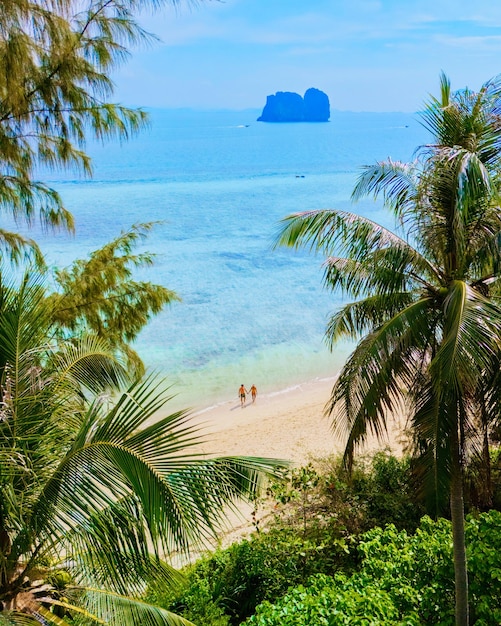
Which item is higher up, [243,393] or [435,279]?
[435,279]

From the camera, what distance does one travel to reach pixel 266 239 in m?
49.1

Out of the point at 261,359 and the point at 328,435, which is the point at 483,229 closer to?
the point at 328,435

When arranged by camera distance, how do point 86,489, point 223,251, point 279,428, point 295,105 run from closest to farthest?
point 86,489
point 279,428
point 223,251
point 295,105

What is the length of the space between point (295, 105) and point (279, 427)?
192 m

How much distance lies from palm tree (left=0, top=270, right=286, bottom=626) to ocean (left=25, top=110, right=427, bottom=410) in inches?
110

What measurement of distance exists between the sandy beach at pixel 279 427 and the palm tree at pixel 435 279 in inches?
260

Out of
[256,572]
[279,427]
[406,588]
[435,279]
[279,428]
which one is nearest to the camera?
[406,588]

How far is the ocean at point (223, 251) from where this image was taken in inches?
982

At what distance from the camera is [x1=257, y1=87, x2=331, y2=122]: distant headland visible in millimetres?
193250

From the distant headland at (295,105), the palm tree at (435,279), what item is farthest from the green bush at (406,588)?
the distant headland at (295,105)

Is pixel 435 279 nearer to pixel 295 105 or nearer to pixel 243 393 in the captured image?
pixel 243 393

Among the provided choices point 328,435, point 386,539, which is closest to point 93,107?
point 386,539

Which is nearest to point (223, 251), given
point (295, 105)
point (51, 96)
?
point (51, 96)

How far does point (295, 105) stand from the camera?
19475cm
